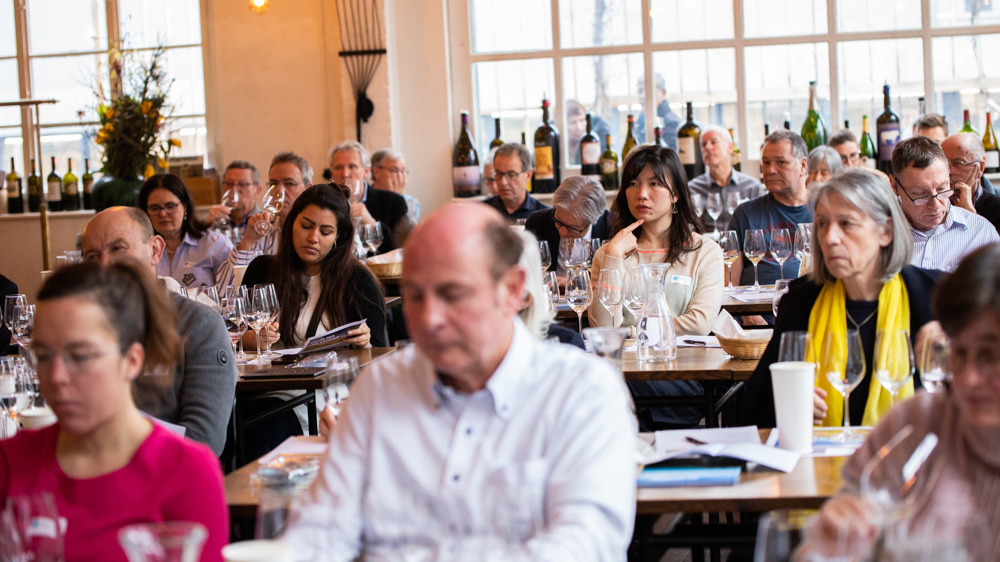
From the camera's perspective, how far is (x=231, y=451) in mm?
3510

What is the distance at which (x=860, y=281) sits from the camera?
2.86m

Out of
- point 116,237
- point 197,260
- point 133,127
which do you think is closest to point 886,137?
point 197,260

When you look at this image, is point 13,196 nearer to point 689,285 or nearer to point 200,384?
point 689,285

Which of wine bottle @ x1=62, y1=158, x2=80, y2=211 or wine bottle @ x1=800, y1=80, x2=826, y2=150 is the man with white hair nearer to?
wine bottle @ x1=800, y1=80, x2=826, y2=150

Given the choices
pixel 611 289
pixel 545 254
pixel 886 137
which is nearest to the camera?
pixel 611 289

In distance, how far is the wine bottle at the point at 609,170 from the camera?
7.77 meters

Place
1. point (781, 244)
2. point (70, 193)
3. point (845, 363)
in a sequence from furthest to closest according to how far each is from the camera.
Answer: point (70, 193), point (781, 244), point (845, 363)

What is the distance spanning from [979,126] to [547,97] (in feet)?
10.2

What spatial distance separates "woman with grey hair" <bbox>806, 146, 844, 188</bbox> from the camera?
21.0ft

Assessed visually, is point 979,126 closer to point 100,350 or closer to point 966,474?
point 966,474

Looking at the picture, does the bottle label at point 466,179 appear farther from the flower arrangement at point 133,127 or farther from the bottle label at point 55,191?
the bottle label at point 55,191

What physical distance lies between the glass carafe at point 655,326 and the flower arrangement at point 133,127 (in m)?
5.01

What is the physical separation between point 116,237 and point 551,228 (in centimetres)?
321

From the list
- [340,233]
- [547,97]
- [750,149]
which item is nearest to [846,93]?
[750,149]
